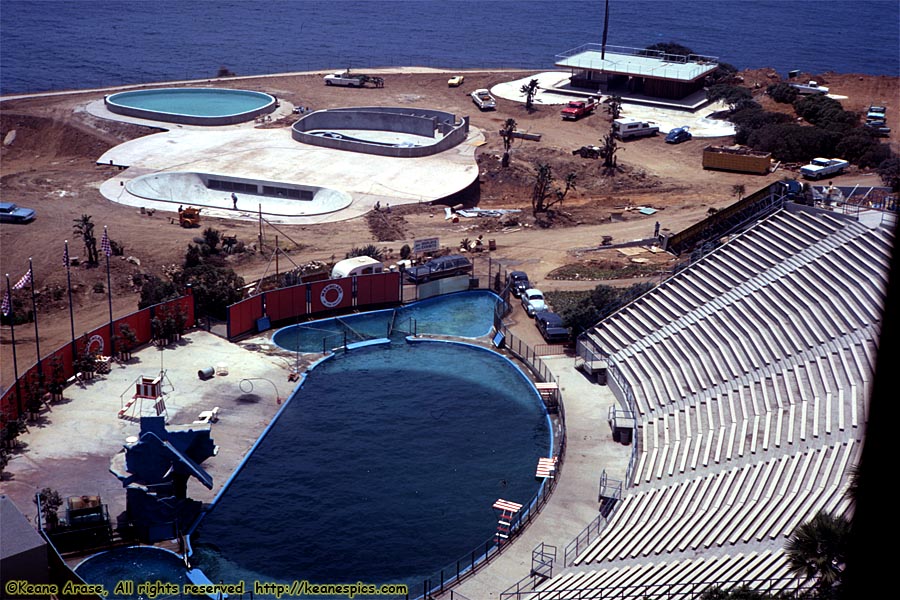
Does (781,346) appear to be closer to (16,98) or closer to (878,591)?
(878,591)

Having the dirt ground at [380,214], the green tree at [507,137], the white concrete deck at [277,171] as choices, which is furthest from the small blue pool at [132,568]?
the green tree at [507,137]

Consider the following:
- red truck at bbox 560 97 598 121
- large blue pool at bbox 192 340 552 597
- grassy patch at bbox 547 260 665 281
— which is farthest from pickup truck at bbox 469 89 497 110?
large blue pool at bbox 192 340 552 597

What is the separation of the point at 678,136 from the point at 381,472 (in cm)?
6367

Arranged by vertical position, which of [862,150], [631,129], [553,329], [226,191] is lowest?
[553,329]

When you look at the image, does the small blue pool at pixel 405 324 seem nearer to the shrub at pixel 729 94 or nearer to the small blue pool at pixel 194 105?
the small blue pool at pixel 194 105

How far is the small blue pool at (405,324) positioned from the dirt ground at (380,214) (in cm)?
565

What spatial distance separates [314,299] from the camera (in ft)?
198

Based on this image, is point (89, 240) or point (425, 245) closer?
point (89, 240)

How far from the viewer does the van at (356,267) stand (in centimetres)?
6347

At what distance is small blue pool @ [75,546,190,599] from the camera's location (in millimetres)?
36281

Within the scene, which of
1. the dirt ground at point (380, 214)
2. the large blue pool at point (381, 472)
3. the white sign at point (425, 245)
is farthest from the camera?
the white sign at point (425, 245)

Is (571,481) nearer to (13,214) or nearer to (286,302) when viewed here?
(286,302)

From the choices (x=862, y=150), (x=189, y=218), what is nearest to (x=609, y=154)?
(x=862, y=150)

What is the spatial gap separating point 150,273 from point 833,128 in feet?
216
